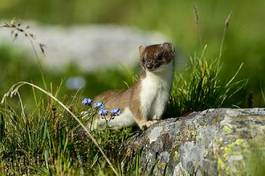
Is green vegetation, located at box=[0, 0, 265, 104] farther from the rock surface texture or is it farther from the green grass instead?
the rock surface texture

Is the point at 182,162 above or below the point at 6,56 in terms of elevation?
below

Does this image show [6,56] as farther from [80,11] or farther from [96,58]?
[80,11]

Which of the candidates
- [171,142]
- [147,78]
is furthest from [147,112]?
[171,142]

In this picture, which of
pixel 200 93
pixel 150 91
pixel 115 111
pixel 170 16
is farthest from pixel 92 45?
pixel 115 111

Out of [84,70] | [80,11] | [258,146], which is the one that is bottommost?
[258,146]

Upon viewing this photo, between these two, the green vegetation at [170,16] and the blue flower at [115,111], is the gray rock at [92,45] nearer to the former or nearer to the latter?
Answer: the green vegetation at [170,16]

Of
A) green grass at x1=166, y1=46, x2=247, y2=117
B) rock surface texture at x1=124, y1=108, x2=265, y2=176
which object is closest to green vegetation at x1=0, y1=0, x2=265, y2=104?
green grass at x1=166, y1=46, x2=247, y2=117

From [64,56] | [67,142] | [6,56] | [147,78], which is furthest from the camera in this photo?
[64,56]

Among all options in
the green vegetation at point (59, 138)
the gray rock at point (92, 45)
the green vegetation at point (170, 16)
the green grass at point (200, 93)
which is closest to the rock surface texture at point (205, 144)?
the green vegetation at point (59, 138)

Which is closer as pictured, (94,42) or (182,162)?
(182,162)
